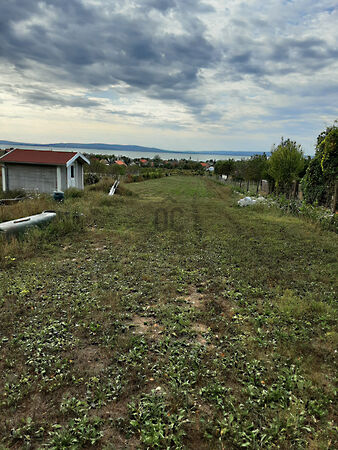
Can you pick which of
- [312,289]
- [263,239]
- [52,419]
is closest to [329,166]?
[263,239]

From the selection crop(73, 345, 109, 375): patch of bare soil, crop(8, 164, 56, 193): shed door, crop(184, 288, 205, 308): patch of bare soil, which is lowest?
crop(73, 345, 109, 375): patch of bare soil

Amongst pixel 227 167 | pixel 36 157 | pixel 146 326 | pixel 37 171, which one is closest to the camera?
pixel 146 326

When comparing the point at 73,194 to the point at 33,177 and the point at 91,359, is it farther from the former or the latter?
the point at 91,359

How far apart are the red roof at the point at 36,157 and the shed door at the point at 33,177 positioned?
0.44 m

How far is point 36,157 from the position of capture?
19.8 metres

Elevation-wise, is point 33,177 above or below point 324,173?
below

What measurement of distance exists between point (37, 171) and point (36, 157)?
108 centimetres

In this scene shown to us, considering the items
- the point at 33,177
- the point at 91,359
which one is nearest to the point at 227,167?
the point at 33,177

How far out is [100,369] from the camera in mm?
3633

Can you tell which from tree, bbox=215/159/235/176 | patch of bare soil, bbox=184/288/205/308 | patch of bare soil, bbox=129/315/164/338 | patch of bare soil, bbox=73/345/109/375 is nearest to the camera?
patch of bare soil, bbox=73/345/109/375

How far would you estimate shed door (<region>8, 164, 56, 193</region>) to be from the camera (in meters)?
19.5

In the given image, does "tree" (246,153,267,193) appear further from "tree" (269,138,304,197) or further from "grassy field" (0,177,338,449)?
"grassy field" (0,177,338,449)

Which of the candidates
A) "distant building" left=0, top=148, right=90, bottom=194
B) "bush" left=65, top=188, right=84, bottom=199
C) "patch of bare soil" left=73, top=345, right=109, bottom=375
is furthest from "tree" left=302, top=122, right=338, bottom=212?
"distant building" left=0, top=148, right=90, bottom=194

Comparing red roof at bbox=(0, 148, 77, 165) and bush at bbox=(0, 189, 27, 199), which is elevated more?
red roof at bbox=(0, 148, 77, 165)
